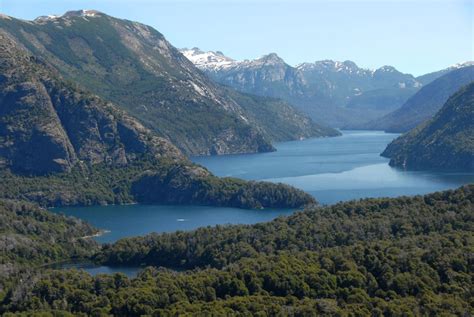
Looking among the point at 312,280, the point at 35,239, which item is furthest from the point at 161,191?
the point at 312,280

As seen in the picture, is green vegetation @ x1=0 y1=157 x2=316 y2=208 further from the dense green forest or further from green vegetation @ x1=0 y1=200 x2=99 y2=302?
the dense green forest

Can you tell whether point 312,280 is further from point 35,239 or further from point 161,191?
point 161,191

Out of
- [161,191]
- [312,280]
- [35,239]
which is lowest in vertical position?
[312,280]

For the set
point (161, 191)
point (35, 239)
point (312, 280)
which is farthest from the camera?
point (161, 191)

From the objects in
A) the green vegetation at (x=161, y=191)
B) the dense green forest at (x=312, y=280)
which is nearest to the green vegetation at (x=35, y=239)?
the dense green forest at (x=312, y=280)

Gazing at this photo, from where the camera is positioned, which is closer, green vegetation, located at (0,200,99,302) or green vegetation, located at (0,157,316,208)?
green vegetation, located at (0,200,99,302)

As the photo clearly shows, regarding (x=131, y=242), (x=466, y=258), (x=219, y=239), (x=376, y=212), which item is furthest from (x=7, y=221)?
(x=466, y=258)

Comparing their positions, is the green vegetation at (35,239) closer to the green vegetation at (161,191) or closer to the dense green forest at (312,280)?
the dense green forest at (312,280)

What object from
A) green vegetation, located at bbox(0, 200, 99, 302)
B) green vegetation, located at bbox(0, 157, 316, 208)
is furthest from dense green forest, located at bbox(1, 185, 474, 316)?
green vegetation, located at bbox(0, 157, 316, 208)
